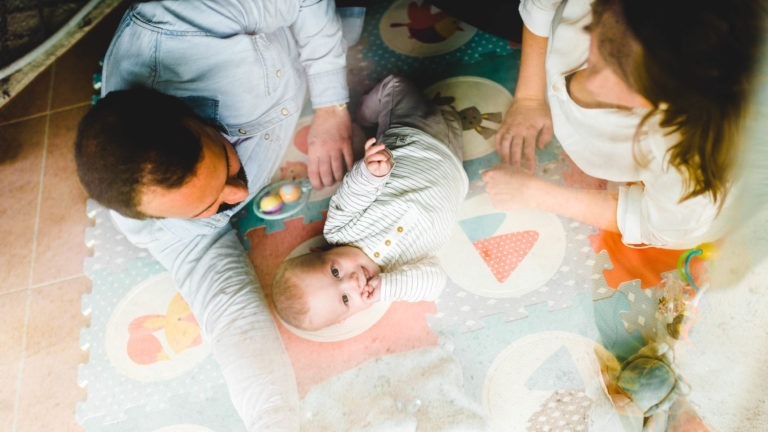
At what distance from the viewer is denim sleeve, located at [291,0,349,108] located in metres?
0.85

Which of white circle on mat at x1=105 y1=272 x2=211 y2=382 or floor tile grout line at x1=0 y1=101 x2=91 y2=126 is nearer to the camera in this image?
white circle on mat at x1=105 y1=272 x2=211 y2=382

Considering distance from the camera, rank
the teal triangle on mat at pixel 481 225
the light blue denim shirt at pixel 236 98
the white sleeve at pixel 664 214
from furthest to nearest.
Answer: the teal triangle on mat at pixel 481 225
the light blue denim shirt at pixel 236 98
the white sleeve at pixel 664 214

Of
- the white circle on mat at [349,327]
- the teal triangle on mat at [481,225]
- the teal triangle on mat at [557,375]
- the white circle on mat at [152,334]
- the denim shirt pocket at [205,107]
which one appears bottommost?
the white circle on mat at [152,334]

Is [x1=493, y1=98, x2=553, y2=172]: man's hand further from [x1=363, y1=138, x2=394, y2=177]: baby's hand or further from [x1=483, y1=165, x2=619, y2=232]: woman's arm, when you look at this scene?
[x1=363, y1=138, x2=394, y2=177]: baby's hand

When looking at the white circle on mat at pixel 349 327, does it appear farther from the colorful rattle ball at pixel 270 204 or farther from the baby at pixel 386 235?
the colorful rattle ball at pixel 270 204

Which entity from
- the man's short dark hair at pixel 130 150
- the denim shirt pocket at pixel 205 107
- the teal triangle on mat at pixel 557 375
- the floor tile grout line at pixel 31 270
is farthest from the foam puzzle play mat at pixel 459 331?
the man's short dark hair at pixel 130 150

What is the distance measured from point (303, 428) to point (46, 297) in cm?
61

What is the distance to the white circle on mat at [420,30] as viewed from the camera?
1.07 m

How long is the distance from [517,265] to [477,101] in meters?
0.36

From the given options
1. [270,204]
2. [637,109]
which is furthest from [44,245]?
[637,109]

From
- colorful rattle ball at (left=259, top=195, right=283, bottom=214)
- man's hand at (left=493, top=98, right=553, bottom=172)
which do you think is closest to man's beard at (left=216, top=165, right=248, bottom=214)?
colorful rattle ball at (left=259, top=195, right=283, bottom=214)

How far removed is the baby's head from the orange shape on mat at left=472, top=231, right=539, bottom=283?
0.22m

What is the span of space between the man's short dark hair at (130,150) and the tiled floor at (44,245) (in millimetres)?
485

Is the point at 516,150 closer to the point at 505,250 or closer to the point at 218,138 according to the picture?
the point at 505,250
